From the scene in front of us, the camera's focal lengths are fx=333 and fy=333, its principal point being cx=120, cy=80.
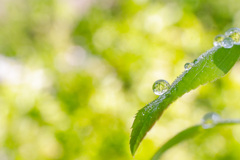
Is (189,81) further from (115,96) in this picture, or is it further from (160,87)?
(115,96)

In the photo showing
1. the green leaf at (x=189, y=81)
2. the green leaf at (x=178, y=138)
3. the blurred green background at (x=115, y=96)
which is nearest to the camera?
the green leaf at (x=189, y=81)

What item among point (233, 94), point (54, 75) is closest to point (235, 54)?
point (233, 94)

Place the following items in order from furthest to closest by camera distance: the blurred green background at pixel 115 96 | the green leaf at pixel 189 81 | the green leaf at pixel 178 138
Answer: the blurred green background at pixel 115 96, the green leaf at pixel 178 138, the green leaf at pixel 189 81

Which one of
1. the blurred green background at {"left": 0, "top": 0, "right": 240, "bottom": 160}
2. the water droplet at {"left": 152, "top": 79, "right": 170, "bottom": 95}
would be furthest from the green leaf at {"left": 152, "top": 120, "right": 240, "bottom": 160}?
the blurred green background at {"left": 0, "top": 0, "right": 240, "bottom": 160}

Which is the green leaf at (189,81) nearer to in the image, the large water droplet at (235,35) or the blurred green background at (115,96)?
the large water droplet at (235,35)

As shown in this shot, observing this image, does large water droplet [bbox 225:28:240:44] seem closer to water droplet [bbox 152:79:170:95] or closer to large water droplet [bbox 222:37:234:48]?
large water droplet [bbox 222:37:234:48]

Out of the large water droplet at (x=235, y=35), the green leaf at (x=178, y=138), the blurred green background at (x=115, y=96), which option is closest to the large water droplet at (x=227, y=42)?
the large water droplet at (x=235, y=35)

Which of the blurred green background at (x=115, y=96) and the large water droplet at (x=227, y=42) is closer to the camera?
the large water droplet at (x=227, y=42)

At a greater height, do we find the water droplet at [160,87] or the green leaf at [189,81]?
the water droplet at [160,87]
